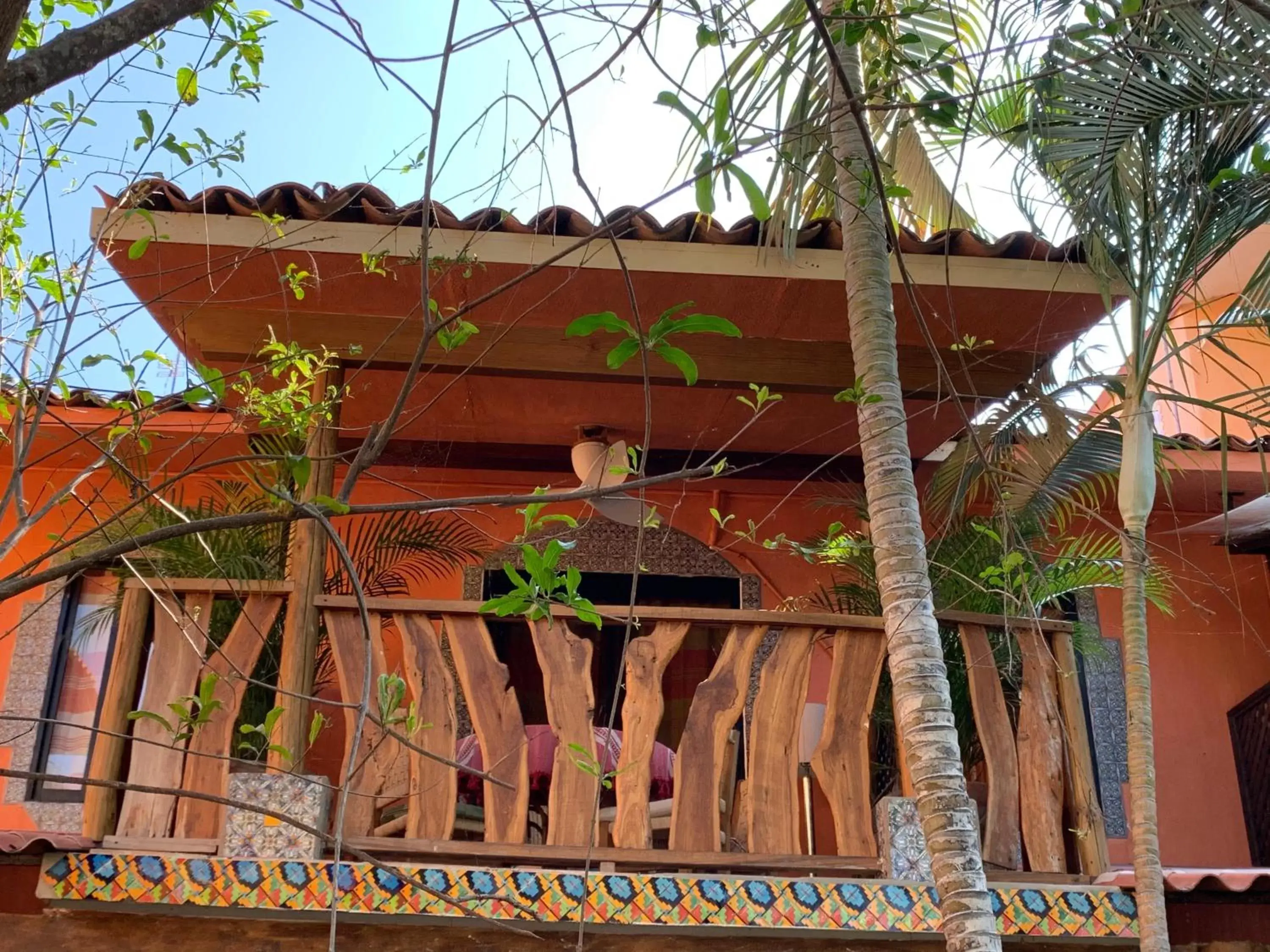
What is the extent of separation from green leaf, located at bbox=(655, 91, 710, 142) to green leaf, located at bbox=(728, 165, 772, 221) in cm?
7

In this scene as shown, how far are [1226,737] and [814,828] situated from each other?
218cm

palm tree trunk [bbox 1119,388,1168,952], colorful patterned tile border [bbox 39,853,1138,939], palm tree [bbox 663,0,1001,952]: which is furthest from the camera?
colorful patterned tile border [bbox 39,853,1138,939]

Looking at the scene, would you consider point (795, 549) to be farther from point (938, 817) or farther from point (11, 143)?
point (11, 143)

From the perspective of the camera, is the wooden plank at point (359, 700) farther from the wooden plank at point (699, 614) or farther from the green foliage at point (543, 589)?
the green foliage at point (543, 589)

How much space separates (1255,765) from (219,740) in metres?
4.77

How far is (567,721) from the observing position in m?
3.32

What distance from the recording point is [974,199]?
3.01m

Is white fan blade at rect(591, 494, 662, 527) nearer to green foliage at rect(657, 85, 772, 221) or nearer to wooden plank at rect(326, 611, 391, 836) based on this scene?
wooden plank at rect(326, 611, 391, 836)

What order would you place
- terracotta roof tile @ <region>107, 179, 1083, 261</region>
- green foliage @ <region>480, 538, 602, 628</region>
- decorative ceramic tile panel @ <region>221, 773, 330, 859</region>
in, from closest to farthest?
green foliage @ <region>480, 538, 602, 628</region>
decorative ceramic tile panel @ <region>221, 773, 330, 859</region>
terracotta roof tile @ <region>107, 179, 1083, 261</region>

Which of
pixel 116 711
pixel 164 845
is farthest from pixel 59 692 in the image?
pixel 164 845

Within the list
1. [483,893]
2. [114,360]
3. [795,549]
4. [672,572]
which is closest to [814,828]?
[672,572]

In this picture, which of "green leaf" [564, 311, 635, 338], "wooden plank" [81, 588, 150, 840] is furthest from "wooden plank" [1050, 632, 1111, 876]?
"wooden plank" [81, 588, 150, 840]

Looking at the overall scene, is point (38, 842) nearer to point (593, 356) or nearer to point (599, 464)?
point (593, 356)

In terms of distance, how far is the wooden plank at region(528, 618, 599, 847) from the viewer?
323cm
